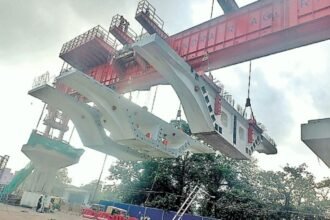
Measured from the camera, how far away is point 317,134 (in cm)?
366

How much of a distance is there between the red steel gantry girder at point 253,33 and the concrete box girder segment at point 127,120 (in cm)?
183

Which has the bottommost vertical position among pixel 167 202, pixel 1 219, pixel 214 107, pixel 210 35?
pixel 1 219

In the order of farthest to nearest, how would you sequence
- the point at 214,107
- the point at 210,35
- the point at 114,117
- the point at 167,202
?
1. the point at 167,202
2. the point at 114,117
3. the point at 214,107
4. the point at 210,35

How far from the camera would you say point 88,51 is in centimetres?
1361

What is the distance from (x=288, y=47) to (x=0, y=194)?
92.5ft

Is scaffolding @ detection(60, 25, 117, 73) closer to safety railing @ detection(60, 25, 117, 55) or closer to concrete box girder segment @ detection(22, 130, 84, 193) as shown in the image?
safety railing @ detection(60, 25, 117, 55)

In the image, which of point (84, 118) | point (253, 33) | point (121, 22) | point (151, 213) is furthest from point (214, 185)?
point (253, 33)

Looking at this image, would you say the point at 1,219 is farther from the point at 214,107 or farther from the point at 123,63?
the point at 214,107

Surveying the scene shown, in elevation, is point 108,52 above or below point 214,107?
above

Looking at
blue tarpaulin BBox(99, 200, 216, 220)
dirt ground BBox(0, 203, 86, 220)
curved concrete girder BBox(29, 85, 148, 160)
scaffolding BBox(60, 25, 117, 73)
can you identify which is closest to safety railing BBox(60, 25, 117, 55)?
scaffolding BBox(60, 25, 117, 73)

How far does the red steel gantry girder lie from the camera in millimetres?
7758

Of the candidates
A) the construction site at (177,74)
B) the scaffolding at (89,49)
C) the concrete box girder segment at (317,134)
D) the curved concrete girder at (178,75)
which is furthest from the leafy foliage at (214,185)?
the concrete box girder segment at (317,134)

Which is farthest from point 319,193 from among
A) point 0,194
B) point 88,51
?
point 0,194

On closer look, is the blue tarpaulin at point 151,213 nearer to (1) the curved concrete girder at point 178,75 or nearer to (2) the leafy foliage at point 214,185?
(2) the leafy foliage at point 214,185
